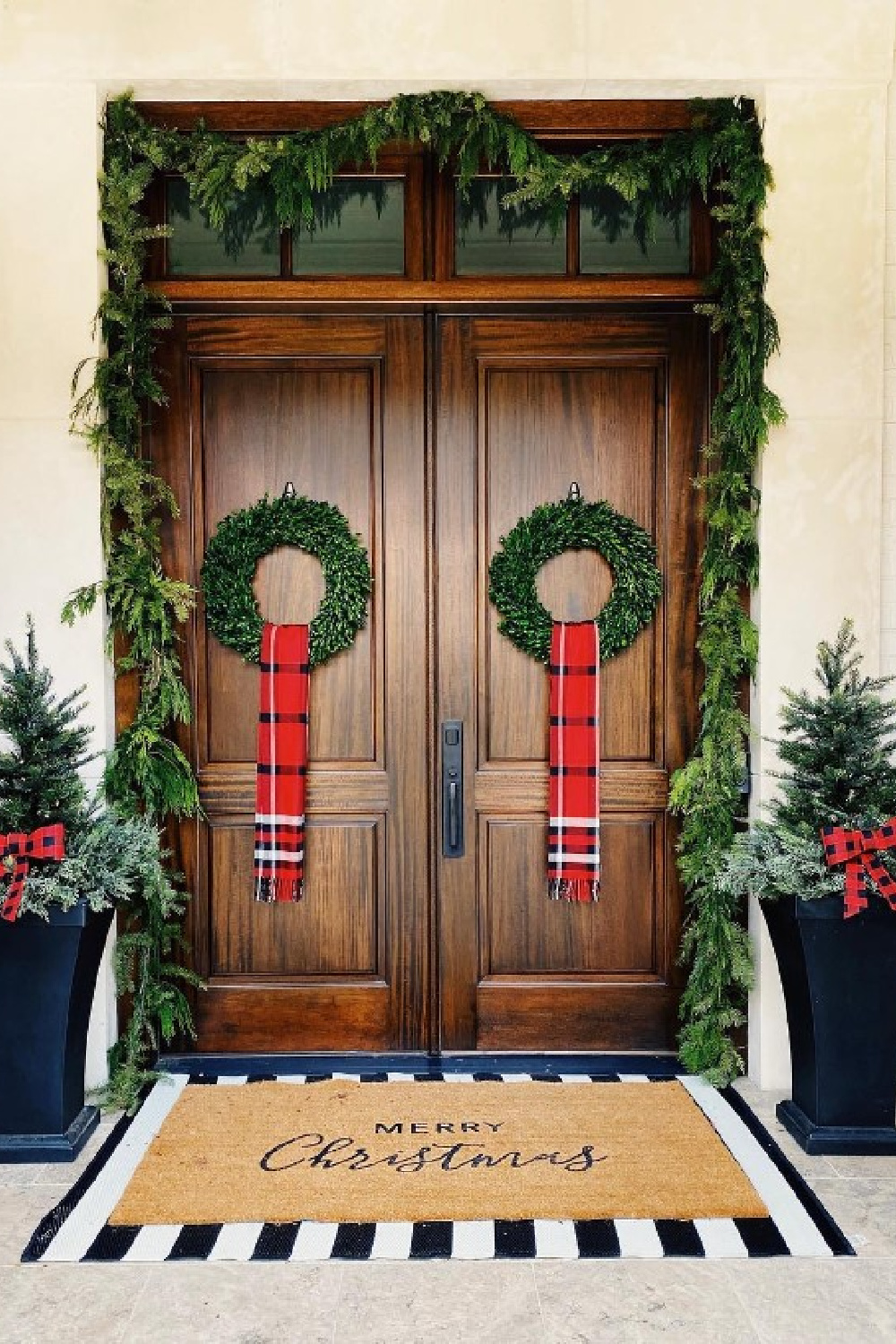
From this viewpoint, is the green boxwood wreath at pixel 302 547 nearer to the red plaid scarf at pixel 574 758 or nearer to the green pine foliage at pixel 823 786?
the red plaid scarf at pixel 574 758

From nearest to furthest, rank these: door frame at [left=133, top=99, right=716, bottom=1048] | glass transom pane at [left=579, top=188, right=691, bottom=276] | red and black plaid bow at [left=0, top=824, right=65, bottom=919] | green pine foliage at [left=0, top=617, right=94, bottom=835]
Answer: red and black plaid bow at [left=0, top=824, right=65, bottom=919] → green pine foliage at [left=0, top=617, right=94, bottom=835] → door frame at [left=133, top=99, right=716, bottom=1048] → glass transom pane at [left=579, top=188, right=691, bottom=276]

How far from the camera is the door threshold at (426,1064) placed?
12.3 feet

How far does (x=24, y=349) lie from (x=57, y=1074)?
2188 mm

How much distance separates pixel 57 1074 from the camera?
124 inches

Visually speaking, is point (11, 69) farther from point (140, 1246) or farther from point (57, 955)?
point (140, 1246)

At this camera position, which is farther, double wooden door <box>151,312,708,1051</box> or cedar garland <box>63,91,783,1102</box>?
double wooden door <box>151,312,708,1051</box>

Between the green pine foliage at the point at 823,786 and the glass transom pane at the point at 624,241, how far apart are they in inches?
54.0

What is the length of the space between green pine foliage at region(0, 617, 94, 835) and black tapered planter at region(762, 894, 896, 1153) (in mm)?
2050

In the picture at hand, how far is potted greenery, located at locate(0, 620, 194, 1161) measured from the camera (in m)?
3.10

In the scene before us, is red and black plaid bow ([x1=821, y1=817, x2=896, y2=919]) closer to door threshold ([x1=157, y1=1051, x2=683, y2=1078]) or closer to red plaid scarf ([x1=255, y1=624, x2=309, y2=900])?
door threshold ([x1=157, y1=1051, x2=683, y2=1078])

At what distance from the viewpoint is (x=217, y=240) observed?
3766 mm

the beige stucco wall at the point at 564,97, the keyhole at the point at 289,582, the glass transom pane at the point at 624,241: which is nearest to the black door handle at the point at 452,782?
the keyhole at the point at 289,582

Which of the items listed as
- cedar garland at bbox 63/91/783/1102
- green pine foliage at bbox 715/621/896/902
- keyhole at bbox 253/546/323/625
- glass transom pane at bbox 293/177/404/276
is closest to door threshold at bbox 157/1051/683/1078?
cedar garland at bbox 63/91/783/1102

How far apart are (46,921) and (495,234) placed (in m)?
2.55
